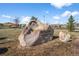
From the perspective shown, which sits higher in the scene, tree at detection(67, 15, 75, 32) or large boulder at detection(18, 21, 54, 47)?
tree at detection(67, 15, 75, 32)

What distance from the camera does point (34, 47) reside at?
12.1 feet

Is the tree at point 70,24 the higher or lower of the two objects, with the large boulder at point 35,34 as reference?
higher

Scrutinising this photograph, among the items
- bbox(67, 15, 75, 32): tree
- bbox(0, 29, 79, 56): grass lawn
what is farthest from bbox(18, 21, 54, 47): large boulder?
Result: bbox(67, 15, 75, 32): tree

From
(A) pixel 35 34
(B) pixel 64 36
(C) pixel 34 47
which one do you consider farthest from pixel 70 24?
(C) pixel 34 47

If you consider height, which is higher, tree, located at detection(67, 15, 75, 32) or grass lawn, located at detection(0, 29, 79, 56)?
tree, located at detection(67, 15, 75, 32)

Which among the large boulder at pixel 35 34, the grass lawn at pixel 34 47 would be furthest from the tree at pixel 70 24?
the large boulder at pixel 35 34

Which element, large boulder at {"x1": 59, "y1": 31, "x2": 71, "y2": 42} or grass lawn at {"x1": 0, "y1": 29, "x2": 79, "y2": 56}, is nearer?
grass lawn at {"x1": 0, "y1": 29, "x2": 79, "y2": 56}

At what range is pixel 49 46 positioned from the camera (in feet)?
12.0

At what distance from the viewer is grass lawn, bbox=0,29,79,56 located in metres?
3.61

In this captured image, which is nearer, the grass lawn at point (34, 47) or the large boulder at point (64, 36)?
the grass lawn at point (34, 47)

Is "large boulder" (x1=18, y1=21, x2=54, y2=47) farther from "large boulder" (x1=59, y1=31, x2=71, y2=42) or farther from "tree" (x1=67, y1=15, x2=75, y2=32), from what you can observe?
"tree" (x1=67, y1=15, x2=75, y2=32)

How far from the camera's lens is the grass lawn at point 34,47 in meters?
3.61

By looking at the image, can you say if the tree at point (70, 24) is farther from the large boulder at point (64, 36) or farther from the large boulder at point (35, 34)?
the large boulder at point (35, 34)

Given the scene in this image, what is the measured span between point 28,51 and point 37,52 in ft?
0.51
